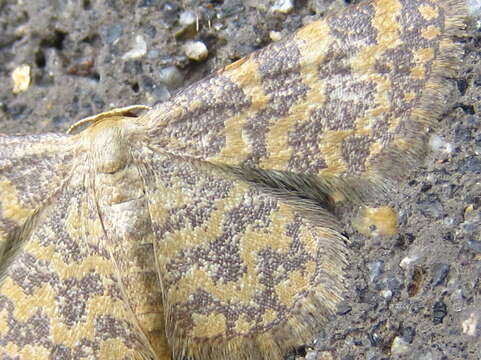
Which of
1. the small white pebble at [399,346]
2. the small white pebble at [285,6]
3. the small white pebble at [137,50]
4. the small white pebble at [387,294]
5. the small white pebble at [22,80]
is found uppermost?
the small white pebble at [285,6]

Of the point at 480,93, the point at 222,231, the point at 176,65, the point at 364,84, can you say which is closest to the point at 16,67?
the point at 176,65

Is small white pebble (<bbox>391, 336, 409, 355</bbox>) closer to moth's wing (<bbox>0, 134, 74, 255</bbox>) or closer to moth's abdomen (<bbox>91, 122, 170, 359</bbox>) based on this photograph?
moth's abdomen (<bbox>91, 122, 170, 359</bbox>)

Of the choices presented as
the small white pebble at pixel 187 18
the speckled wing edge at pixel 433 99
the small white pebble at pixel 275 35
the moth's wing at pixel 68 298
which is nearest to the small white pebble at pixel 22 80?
the small white pebble at pixel 187 18

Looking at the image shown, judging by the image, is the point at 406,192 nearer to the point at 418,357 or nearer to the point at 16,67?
the point at 418,357

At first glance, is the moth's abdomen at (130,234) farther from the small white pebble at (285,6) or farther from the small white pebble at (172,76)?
the small white pebble at (285,6)

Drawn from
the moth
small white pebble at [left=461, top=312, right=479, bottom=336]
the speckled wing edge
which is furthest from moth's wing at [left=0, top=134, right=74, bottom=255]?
small white pebble at [left=461, top=312, right=479, bottom=336]

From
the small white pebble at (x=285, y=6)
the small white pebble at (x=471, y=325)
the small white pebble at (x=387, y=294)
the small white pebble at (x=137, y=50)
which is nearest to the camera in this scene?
the small white pebble at (x=471, y=325)

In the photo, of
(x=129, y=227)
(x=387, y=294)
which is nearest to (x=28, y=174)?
(x=129, y=227)
